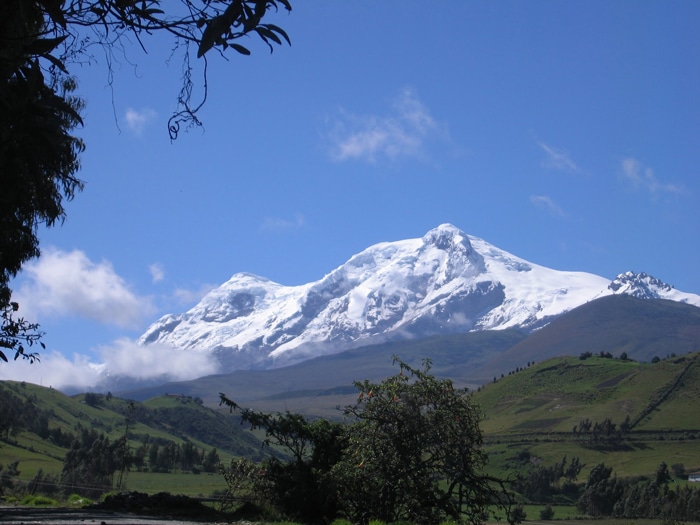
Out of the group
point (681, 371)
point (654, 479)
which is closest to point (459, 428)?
point (654, 479)

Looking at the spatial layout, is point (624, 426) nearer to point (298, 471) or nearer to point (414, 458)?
point (298, 471)

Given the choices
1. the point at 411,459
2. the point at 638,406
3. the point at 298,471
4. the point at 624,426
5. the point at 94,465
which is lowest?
the point at 624,426

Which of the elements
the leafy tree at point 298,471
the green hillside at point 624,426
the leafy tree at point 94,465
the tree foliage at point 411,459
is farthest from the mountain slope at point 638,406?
the tree foliage at point 411,459

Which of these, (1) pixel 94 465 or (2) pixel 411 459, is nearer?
(2) pixel 411 459

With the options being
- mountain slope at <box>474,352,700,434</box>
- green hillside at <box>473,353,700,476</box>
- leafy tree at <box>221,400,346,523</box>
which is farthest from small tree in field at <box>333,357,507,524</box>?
mountain slope at <box>474,352,700,434</box>

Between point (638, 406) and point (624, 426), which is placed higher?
point (638, 406)

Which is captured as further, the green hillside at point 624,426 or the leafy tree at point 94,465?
the green hillside at point 624,426

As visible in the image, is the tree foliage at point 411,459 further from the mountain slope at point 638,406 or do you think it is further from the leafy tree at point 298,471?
the mountain slope at point 638,406

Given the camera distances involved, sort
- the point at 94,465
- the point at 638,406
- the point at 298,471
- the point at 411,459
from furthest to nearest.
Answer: the point at 638,406, the point at 94,465, the point at 298,471, the point at 411,459

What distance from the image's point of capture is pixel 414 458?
18031 millimetres

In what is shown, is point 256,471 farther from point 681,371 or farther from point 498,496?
point 681,371

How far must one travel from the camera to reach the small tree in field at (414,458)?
58.0 feet

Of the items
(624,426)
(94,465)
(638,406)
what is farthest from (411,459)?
(638,406)

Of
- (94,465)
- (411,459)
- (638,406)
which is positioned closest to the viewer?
(411,459)
